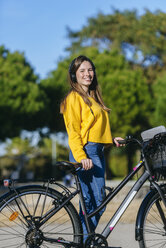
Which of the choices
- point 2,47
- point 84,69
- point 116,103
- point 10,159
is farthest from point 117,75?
point 84,69

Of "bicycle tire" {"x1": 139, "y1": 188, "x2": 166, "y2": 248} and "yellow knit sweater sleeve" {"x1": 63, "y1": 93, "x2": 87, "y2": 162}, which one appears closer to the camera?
"bicycle tire" {"x1": 139, "y1": 188, "x2": 166, "y2": 248}

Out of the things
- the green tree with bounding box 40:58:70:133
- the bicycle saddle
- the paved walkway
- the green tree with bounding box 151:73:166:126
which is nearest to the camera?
the bicycle saddle

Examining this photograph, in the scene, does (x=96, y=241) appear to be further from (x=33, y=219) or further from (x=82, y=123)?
(x=82, y=123)

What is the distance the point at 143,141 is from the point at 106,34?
32.3m

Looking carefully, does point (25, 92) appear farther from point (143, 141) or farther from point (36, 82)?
point (143, 141)

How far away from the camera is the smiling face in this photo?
4008 mm

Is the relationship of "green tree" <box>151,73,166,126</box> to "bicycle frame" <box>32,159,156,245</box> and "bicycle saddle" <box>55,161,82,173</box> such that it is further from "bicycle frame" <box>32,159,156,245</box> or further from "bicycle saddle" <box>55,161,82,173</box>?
"bicycle saddle" <box>55,161,82,173</box>

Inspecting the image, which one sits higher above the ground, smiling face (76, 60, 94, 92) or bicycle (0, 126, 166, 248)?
smiling face (76, 60, 94, 92)

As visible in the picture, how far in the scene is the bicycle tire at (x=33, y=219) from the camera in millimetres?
3512

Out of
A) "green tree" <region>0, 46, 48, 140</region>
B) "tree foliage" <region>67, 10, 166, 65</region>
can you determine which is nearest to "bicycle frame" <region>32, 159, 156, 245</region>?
"green tree" <region>0, 46, 48, 140</region>

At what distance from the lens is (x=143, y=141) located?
3686 mm

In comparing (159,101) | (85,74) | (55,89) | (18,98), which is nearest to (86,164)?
(85,74)

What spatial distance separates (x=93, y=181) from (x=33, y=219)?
64 centimetres

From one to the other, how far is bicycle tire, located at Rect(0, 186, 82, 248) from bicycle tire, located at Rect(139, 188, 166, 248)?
0.54 m
